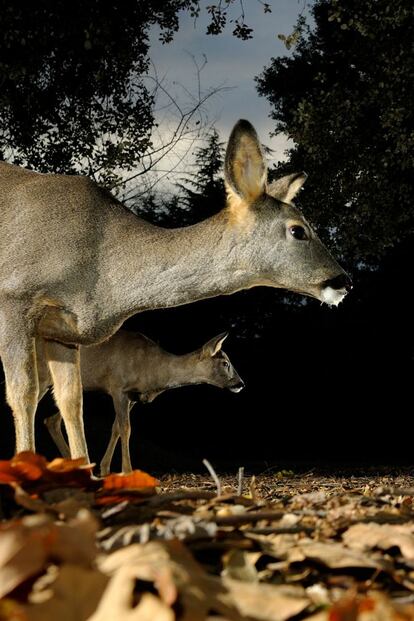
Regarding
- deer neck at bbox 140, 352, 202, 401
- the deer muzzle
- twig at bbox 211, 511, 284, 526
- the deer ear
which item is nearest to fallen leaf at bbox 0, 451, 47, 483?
twig at bbox 211, 511, 284, 526

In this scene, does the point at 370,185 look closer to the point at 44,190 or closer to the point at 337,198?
the point at 337,198

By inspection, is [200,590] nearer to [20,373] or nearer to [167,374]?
[20,373]

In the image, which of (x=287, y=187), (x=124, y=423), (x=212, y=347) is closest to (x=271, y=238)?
(x=287, y=187)

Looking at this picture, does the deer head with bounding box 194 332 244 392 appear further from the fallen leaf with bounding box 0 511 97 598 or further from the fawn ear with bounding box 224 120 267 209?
the fallen leaf with bounding box 0 511 97 598

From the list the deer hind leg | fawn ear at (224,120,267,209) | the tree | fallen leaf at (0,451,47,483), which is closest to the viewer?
fallen leaf at (0,451,47,483)

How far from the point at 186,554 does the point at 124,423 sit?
10320 mm

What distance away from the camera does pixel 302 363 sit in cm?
2112

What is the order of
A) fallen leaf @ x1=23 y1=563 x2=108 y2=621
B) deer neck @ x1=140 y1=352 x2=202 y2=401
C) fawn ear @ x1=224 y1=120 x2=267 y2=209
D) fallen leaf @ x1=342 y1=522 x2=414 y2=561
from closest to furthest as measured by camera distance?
fallen leaf @ x1=23 y1=563 x2=108 y2=621 → fallen leaf @ x1=342 y1=522 x2=414 y2=561 → fawn ear @ x1=224 y1=120 x2=267 y2=209 → deer neck @ x1=140 y1=352 x2=202 y2=401

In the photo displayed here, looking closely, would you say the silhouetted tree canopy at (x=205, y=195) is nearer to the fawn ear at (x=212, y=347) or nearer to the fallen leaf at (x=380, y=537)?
the fawn ear at (x=212, y=347)

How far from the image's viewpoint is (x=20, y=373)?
18.0 ft

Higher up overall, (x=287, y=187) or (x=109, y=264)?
(x=287, y=187)

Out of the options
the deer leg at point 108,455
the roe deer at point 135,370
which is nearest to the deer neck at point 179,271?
the deer leg at point 108,455

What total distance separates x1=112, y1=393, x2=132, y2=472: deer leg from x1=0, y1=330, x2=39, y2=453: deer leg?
546cm

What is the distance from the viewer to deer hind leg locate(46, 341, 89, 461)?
19.1ft
